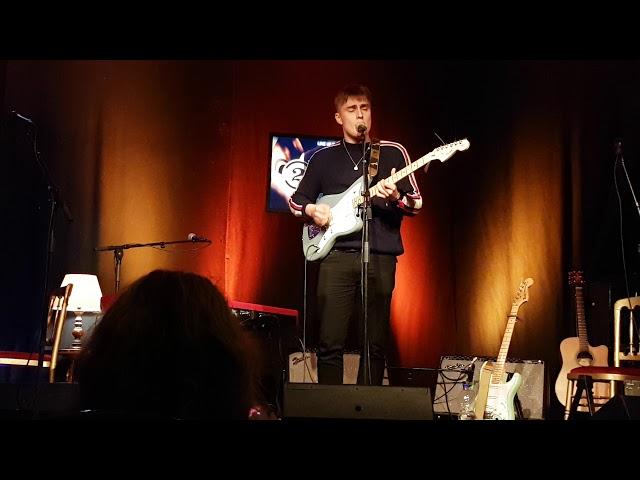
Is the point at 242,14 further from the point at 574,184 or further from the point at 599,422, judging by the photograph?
the point at 574,184

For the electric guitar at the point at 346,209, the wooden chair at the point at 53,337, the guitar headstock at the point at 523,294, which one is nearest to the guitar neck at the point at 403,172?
the electric guitar at the point at 346,209

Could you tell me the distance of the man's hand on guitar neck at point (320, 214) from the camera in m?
4.52

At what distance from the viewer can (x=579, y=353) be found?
539 cm

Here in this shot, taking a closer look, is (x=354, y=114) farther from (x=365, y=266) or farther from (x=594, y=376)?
(x=594, y=376)

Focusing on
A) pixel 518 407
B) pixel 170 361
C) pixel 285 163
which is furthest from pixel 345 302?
pixel 170 361

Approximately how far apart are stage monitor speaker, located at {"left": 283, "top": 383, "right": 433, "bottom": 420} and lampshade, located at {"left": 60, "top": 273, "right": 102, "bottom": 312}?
335cm

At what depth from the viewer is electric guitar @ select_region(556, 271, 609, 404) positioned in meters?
5.33

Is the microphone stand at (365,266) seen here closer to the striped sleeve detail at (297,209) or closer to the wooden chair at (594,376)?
the striped sleeve detail at (297,209)

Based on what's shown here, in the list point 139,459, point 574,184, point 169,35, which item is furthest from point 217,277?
point 139,459

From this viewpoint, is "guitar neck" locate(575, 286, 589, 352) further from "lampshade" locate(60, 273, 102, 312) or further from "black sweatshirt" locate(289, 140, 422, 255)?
"lampshade" locate(60, 273, 102, 312)

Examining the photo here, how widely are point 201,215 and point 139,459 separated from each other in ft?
18.2

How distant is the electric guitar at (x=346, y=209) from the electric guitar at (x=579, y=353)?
1510 mm

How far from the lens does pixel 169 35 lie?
2.68 metres

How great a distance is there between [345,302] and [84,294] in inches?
83.8
